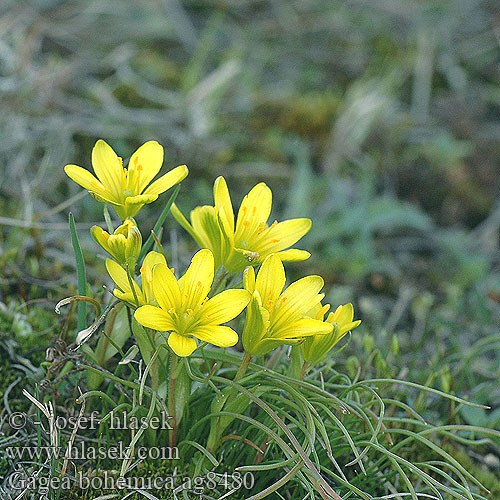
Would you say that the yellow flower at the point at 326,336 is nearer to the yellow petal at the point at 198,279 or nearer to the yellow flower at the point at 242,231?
the yellow flower at the point at 242,231

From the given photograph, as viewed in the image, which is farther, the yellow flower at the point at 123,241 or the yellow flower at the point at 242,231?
the yellow flower at the point at 242,231

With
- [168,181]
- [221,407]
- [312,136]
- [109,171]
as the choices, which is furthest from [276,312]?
[312,136]

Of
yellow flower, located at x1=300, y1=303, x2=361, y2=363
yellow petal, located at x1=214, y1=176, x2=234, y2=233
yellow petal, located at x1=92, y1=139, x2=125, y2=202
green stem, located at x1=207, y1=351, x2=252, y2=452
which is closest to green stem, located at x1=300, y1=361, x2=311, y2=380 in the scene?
yellow flower, located at x1=300, y1=303, x2=361, y2=363

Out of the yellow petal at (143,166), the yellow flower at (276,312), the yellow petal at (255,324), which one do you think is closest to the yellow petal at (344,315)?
the yellow flower at (276,312)

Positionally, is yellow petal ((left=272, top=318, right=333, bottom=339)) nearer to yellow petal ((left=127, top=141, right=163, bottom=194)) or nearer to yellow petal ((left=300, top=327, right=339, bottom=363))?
yellow petal ((left=300, top=327, right=339, bottom=363))

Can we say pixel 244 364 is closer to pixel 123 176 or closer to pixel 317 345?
pixel 317 345

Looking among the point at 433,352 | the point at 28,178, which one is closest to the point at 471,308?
the point at 433,352
